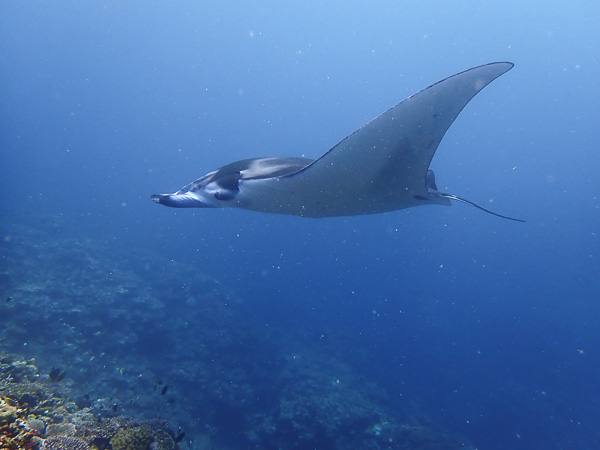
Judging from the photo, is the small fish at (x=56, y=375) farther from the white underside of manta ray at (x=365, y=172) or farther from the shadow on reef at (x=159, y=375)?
the white underside of manta ray at (x=365, y=172)

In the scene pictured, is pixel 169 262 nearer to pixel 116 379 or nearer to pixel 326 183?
pixel 116 379

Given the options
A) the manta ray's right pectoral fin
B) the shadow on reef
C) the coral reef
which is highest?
the manta ray's right pectoral fin

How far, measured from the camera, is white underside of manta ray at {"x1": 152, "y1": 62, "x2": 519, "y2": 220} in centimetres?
250

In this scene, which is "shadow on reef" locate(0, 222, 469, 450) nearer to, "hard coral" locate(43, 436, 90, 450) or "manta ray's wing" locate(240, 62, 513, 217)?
"hard coral" locate(43, 436, 90, 450)

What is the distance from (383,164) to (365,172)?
0.17 m

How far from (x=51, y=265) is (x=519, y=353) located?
3407 centimetres

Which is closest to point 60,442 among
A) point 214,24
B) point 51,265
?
point 51,265

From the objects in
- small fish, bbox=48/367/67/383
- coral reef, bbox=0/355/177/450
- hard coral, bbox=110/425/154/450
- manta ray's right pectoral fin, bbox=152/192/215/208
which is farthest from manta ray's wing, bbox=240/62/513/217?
small fish, bbox=48/367/67/383

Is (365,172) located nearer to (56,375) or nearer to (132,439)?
(132,439)

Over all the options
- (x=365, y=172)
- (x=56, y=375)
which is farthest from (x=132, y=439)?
(x=56, y=375)

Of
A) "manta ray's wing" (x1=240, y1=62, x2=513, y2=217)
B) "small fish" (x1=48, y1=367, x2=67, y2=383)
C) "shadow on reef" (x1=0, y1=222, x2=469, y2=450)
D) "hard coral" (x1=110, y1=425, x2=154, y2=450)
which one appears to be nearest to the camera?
"manta ray's wing" (x1=240, y1=62, x2=513, y2=217)

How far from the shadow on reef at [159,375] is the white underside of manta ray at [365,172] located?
10.9 feet

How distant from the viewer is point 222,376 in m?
11.5

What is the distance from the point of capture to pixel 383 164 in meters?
3.00
